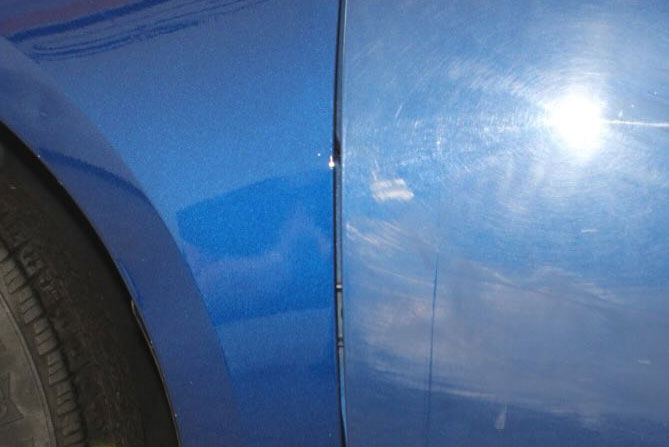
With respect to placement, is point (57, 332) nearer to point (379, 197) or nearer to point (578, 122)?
point (379, 197)

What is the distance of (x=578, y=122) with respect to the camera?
1159 mm

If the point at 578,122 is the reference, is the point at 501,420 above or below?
below

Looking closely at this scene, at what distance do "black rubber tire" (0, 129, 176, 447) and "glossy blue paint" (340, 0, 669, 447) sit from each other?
45 cm

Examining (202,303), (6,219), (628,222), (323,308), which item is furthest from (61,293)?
(628,222)

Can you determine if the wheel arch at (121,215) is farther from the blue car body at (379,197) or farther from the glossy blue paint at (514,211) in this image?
the glossy blue paint at (514,211)

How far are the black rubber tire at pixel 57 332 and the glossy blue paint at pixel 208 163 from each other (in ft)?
0.40

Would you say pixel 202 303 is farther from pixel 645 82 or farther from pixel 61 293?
pixel 645 82

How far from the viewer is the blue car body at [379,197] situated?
1165 mm

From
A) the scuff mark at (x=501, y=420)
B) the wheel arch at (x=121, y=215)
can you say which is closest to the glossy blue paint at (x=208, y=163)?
the wheel arch at (x=121, y=215)

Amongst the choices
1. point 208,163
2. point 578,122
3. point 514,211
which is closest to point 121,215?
point 208,163

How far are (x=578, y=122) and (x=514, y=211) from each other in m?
0.16

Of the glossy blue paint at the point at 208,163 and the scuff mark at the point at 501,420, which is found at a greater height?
the glossy blue paint at the point at 208,163

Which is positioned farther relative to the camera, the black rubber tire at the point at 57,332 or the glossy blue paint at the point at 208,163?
the black rubber tire at the point at 57,332

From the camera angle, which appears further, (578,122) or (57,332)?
(57,332)
